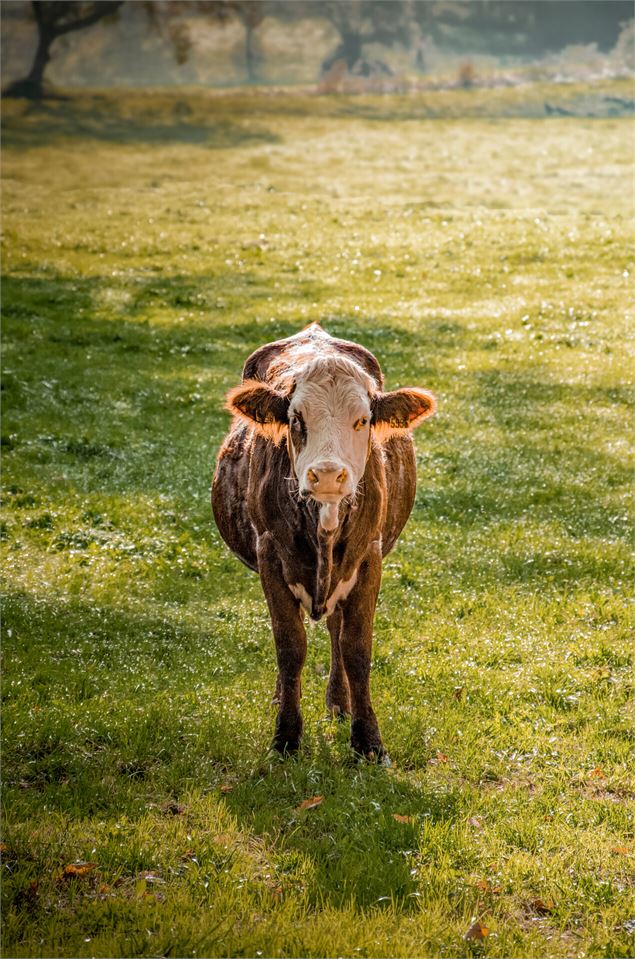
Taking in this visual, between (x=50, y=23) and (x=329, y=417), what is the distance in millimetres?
46506

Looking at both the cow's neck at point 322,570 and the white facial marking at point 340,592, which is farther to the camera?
the white facial marking at point 340,592

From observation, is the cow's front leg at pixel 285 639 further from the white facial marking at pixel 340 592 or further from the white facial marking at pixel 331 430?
the white facial marking at pixel 331 430

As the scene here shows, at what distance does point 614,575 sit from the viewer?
13.1 meters

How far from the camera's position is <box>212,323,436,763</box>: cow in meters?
7.71

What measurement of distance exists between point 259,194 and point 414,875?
35736 millimetres

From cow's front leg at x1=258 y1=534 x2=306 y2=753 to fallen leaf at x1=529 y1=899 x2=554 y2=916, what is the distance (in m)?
2.38

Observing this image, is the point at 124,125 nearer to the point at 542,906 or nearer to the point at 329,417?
the point at 329,417

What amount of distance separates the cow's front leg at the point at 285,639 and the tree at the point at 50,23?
4422 cm

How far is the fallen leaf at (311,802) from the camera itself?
7.98 meters

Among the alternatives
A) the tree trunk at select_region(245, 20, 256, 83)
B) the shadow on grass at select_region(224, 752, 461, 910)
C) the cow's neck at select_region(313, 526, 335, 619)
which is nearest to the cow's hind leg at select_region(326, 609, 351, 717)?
the shadow on grass at select_region(224, 752, 461, 910)

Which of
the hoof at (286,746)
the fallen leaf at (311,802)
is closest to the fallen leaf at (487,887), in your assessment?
the fallen leaf at (311,802)

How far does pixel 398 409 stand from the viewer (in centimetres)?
834

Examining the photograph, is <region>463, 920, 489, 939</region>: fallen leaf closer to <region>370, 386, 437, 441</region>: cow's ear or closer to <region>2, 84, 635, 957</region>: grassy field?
<region>2, 84, 635, 957</region>: grassy field

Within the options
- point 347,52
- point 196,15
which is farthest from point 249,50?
point 347,52
